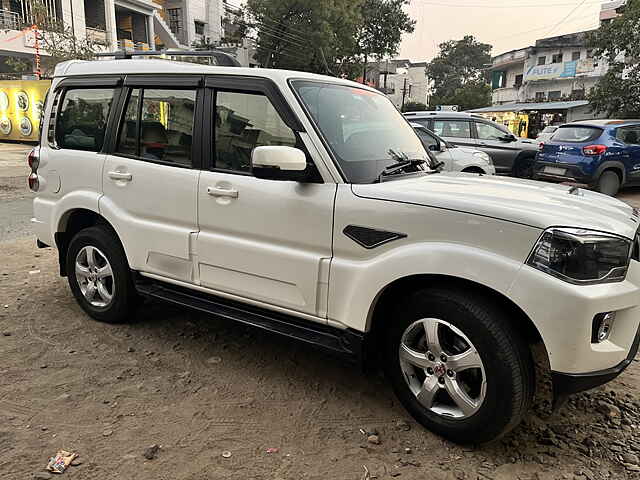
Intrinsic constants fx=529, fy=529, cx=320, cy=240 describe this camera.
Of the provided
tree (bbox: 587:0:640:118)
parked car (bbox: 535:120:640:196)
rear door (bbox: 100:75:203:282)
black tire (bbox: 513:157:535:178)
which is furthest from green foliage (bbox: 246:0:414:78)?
rear door (bbox: 100:75:203:282)

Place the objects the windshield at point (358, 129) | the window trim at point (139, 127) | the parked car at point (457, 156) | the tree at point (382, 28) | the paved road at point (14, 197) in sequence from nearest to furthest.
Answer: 1. the windshield at point (358, 129)
2. the window trim at point (139, 127)
3. the paved road at point (14, 197)
4. the parked car at point (457, 156)
5. the tree at point (382, 28)

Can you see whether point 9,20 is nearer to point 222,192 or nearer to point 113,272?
point 113,272

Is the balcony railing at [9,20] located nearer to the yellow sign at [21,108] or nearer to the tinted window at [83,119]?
the yellow sign at [21,108]

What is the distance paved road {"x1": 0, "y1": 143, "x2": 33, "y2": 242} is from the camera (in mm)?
7581

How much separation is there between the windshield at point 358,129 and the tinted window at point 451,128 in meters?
7.92

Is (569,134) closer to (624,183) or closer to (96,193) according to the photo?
(624,183)

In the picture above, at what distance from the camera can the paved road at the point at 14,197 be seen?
24.9 ft

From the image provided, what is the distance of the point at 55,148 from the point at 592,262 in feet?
12.9

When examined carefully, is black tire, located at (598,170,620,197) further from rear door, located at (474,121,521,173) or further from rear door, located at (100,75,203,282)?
rear door, located at (100,75,203,282)

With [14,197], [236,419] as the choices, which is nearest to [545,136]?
[14,197]

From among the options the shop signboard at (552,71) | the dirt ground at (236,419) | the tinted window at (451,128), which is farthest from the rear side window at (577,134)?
the shop signboard at (552,71)

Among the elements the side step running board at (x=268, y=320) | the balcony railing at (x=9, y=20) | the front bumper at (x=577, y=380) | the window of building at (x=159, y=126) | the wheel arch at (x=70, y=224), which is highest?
the balcony railing at (x=9, y=20)

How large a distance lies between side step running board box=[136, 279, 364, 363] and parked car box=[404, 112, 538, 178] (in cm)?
868

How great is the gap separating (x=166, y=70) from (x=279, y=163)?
57.6 inches
